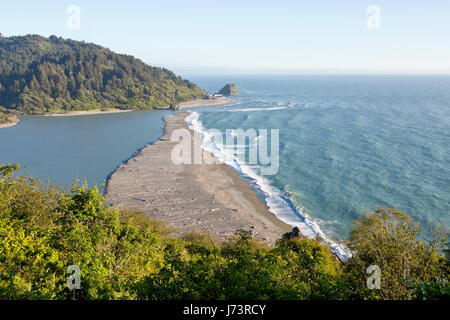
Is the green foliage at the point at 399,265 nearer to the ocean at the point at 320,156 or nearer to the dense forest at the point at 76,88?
the ocean at the point at 320,156

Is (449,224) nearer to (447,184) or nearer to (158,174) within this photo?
(447,184)

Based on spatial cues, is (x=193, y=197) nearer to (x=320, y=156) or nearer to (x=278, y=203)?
(x=278, y=203)

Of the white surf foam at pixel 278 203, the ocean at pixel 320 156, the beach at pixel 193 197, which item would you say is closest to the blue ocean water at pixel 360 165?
the ocean at pixel 320 156

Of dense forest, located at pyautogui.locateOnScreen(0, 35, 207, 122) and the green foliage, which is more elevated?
dense forest, located at pyautogui.locateOnScreen(0, 35, 207, 122)

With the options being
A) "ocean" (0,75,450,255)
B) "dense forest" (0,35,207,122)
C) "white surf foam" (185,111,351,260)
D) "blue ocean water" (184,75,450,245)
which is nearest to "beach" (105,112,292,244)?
"white surf foam" (185,111,351,260)

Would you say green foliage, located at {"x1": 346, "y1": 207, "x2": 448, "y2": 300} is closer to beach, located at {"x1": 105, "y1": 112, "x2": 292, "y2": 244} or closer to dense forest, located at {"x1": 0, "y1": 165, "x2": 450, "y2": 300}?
dense forest, located at {"x1": 0, "y1": 165, "x2": 450, "y2": 300}

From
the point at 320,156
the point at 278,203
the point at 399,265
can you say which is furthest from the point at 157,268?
the point at 320,156

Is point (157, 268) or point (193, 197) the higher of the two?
point (157, 268)

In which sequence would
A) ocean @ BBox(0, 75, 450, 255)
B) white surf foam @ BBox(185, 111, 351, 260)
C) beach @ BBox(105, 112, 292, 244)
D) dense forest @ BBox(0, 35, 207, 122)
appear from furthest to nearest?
dense forest @ BBox(0, 35, 207, 122)
ocean @ BBox(0, 75, 450, 255)
beach @ BBox(105, 112, 292, 244)
white surf foam @ BBox(185, 111, 351, 260)
